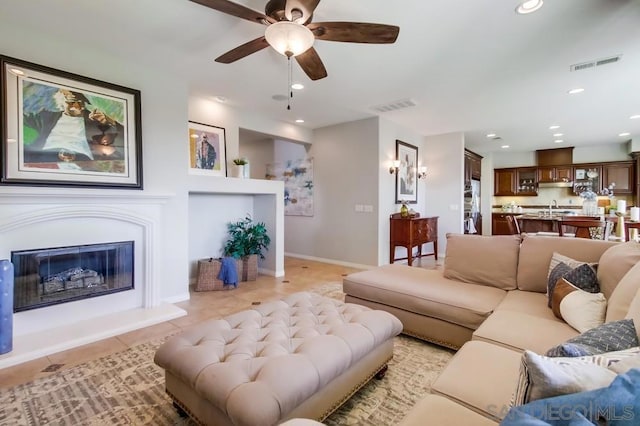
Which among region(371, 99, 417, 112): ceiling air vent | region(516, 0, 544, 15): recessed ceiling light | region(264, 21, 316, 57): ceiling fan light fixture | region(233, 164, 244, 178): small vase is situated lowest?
region(233, 164, 244, 178): small vase

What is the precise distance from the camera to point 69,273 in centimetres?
284

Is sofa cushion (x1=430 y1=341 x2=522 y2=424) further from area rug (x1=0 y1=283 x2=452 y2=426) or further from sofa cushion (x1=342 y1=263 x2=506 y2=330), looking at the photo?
sofa cushion (x1=342 y1=263 x2=506 y2=330)

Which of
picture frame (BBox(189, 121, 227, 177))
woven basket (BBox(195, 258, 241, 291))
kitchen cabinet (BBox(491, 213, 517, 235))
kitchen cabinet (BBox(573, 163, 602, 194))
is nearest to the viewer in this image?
woven basket (BBox(195, 258, 241, 291))

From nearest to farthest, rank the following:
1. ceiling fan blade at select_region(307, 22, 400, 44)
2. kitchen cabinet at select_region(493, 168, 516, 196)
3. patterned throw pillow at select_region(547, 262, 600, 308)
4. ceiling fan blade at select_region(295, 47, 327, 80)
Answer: patterned throw pillow at select_region(547, 262, 600, 308) < ceiling fan blade at select_region(307, 22, 400, 44) < ceiling fan blade at select_region(295, 47, 327, 80) < kitchen cabinet at select_region(493, 168, 516, 196)

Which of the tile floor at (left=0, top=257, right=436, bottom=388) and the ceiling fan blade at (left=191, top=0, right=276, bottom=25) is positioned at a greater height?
the ceiling fan blade at (left=191, top=0, right=276, bottom=25)

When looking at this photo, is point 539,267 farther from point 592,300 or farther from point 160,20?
point 160,20

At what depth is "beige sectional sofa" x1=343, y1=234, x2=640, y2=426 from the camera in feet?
3.69

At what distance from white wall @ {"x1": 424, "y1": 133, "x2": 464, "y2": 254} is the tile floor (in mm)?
1030

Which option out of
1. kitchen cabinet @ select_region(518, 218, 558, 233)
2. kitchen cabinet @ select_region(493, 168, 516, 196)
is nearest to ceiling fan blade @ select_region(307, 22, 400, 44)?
kitchen cabinet @ select_region(518, 218, 558, 233)

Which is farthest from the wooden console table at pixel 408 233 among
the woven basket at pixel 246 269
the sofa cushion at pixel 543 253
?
the sofa cushion at pixel 543 253

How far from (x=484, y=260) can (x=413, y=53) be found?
2.08 meters

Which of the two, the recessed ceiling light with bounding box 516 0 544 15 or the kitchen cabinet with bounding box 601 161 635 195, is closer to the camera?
the recessed ceiling light with bounding box 516 0 544 15

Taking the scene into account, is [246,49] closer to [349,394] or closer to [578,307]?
[349,394]

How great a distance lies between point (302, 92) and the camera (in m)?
3.99
